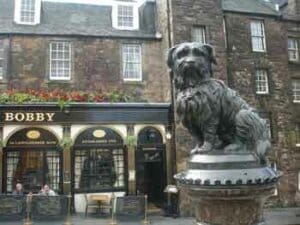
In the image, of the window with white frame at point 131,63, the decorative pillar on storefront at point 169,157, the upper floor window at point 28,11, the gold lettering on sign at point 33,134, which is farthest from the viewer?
the window with white frame at point 131,63

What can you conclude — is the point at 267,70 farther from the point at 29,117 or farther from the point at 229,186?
the point at 229,186

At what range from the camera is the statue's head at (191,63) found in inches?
103

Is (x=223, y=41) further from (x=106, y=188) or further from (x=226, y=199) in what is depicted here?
(x=226, y=199)

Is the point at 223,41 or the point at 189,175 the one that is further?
the point at 223,41

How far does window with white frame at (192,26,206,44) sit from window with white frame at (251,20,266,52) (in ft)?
12.4

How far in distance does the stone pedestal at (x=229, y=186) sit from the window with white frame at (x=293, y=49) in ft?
73.5

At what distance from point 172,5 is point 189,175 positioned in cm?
1713

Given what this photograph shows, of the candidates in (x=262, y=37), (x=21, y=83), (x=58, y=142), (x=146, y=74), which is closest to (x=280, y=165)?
(x=262, y=37)

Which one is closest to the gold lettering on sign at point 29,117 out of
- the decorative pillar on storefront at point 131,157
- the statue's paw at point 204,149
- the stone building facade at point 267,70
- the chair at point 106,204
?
the decorative pillar on storefront at point 131,157

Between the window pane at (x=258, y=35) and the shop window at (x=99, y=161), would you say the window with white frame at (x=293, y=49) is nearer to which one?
the window pane at (x=258, y=35)

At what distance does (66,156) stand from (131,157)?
9.25 feet

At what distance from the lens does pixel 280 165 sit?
21.2m

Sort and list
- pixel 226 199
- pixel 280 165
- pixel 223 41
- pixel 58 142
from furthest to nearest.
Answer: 1. pixel 280 165
2. pixel 223 41
3. pixel 58 142
4. pixel 226 199

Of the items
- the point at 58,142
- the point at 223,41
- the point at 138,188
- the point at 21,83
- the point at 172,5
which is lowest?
the point at 138,188
